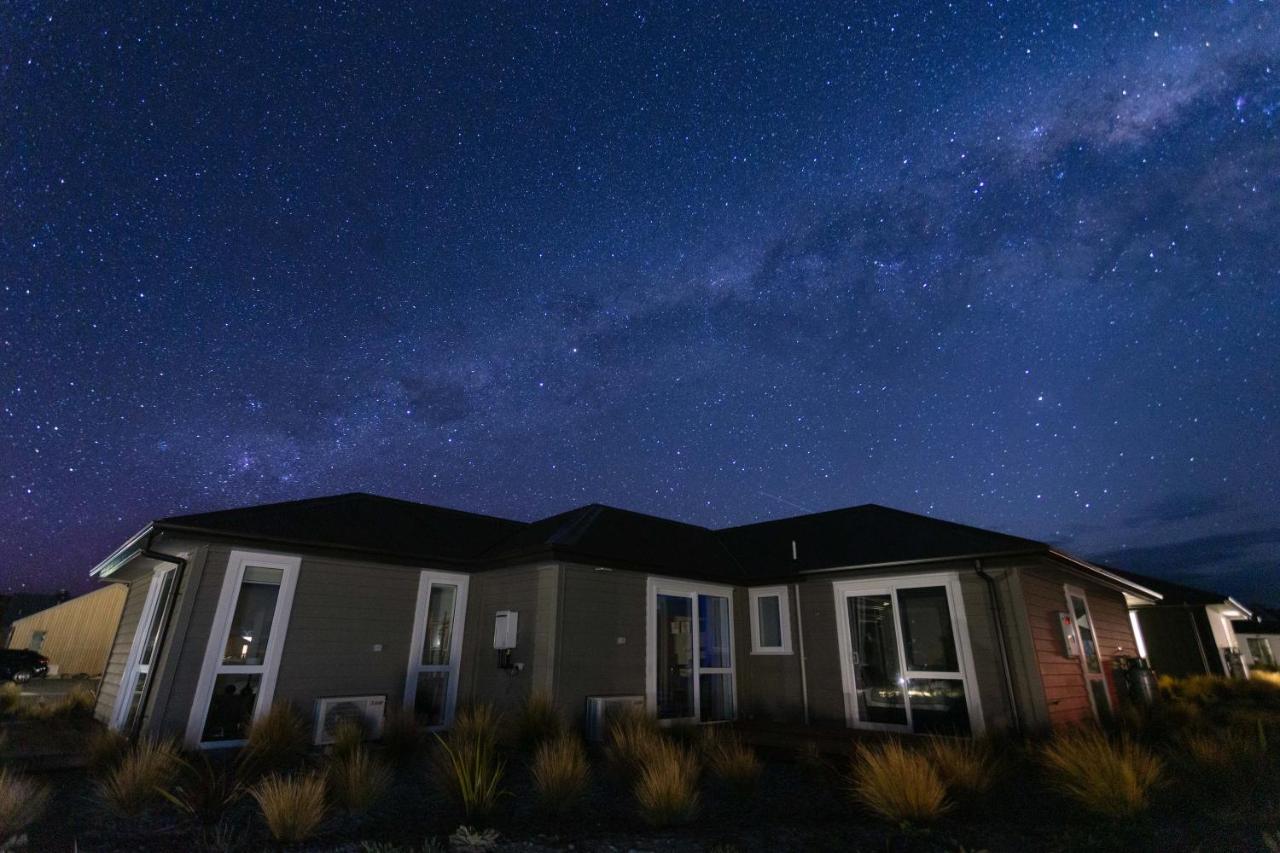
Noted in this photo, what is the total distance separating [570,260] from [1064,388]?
11.4m

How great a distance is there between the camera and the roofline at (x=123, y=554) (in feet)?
25.6

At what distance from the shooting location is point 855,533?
1088 centimetres

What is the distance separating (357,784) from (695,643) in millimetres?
6294

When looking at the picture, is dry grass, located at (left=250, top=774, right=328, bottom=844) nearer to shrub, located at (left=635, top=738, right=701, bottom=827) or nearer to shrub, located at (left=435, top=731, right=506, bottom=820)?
shrub, located at (left=435, top=731, right=506, bottom=820)

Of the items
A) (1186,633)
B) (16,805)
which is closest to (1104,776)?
(16,805)

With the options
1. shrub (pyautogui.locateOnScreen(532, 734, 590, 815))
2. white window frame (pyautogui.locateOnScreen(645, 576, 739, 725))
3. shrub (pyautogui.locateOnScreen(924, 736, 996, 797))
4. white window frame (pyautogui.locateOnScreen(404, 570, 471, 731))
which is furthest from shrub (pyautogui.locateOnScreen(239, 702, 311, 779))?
shrub (pyautogui.locateOnScreen(924, 736, 996, 797))

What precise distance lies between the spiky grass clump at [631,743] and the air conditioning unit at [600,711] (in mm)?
298

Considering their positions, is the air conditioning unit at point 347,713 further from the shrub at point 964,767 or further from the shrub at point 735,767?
the shrub at point 964,767

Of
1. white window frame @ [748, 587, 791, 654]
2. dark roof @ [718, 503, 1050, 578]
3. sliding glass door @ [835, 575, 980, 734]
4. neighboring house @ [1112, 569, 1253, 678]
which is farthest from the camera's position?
neighboring house @ [1112, 569, 1253, 678]

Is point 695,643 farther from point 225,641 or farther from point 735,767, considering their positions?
point 225,641

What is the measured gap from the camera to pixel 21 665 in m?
18.1

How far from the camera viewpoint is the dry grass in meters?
4.02

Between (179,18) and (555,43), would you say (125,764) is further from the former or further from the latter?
(555,43)

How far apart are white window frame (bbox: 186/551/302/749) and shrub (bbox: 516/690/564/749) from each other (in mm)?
3359
